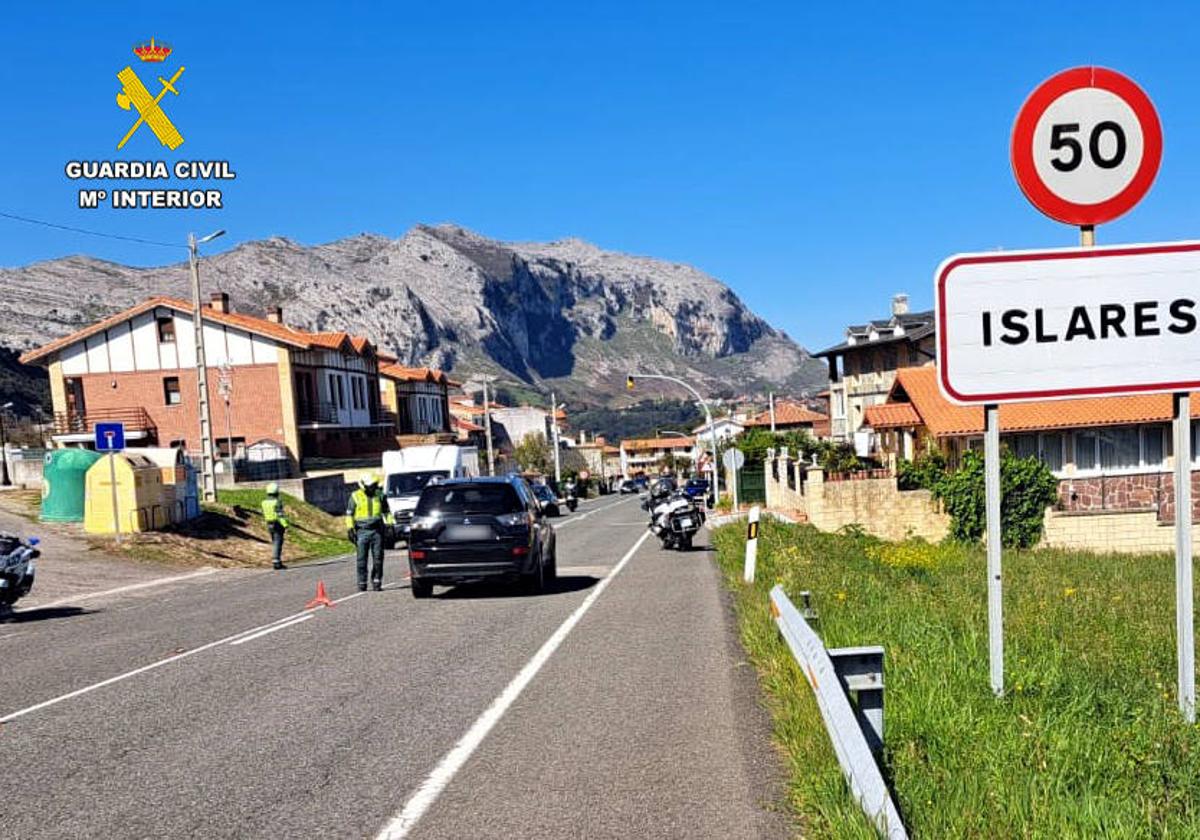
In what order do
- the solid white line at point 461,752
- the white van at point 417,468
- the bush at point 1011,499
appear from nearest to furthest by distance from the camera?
the solid white line at point 461,752 < the white van at point 417,468 < the bush at point 1011,499

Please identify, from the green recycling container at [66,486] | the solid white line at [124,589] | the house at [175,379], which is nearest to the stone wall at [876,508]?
the solid white line at [124,589]

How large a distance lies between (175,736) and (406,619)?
19.2 feet

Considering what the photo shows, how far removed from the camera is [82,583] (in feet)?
66.5

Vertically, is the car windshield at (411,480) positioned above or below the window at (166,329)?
below

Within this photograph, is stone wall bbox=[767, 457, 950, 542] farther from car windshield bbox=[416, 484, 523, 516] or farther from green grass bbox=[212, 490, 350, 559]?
car windshield bbox=[416, 484, 523, 516]

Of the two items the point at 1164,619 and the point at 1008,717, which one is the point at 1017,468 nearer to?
the point at 1164,619

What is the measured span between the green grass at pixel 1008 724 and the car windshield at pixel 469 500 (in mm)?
4455

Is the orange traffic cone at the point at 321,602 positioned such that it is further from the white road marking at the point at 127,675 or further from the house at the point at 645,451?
the house at the point at 645,451

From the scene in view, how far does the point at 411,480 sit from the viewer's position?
32.3 meters

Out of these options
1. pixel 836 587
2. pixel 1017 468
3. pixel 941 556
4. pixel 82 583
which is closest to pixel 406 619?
pixel 836 587

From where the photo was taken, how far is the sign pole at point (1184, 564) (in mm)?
5180

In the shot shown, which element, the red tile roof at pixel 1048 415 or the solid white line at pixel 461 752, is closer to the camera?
the solid white line at pixel 461 752

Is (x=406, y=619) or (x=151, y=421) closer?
(x=406, y=619)

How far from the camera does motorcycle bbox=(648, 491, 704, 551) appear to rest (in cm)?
2375
